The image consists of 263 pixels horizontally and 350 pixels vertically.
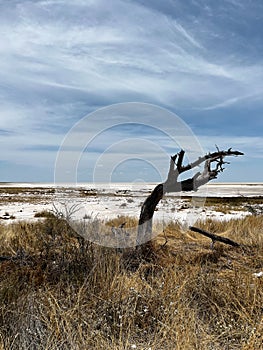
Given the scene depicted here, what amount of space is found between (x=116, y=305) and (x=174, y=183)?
3.30 meters

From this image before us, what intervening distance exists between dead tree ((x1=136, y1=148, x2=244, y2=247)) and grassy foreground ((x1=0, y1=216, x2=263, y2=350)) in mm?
991

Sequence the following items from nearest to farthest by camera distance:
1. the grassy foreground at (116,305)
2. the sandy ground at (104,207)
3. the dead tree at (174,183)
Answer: the grassy foreground at (116,305), the dead tree at (174,183), the sandy ground at (104,207)

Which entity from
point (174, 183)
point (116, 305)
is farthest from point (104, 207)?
point (116, 305)

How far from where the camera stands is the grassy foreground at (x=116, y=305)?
3336 millimetres

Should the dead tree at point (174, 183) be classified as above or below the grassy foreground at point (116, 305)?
above

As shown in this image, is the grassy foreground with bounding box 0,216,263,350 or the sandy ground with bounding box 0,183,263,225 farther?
the sandy ground with bounding box 0,183,263,225

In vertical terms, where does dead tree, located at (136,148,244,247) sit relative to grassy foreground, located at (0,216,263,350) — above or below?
above

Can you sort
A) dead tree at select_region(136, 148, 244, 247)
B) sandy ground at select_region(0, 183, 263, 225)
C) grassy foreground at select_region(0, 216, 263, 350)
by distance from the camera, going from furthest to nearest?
1. sandy ground at select_region(0, 183, 263, 225)
2. dead tree at select_region(136, 148, 244, 247)
3. grassy foreground at select_region(0, 216, 263, 350)

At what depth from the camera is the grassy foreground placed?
3336mm

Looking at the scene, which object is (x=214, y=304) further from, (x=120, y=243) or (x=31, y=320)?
(x=120, y=243)

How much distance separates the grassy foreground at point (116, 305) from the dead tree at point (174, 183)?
99 cm

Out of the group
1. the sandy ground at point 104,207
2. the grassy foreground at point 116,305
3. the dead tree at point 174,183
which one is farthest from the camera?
the sandy ground at point 104,207

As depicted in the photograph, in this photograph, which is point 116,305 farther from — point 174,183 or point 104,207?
point 104,207

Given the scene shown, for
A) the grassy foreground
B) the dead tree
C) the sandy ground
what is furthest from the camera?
the sandy ground
